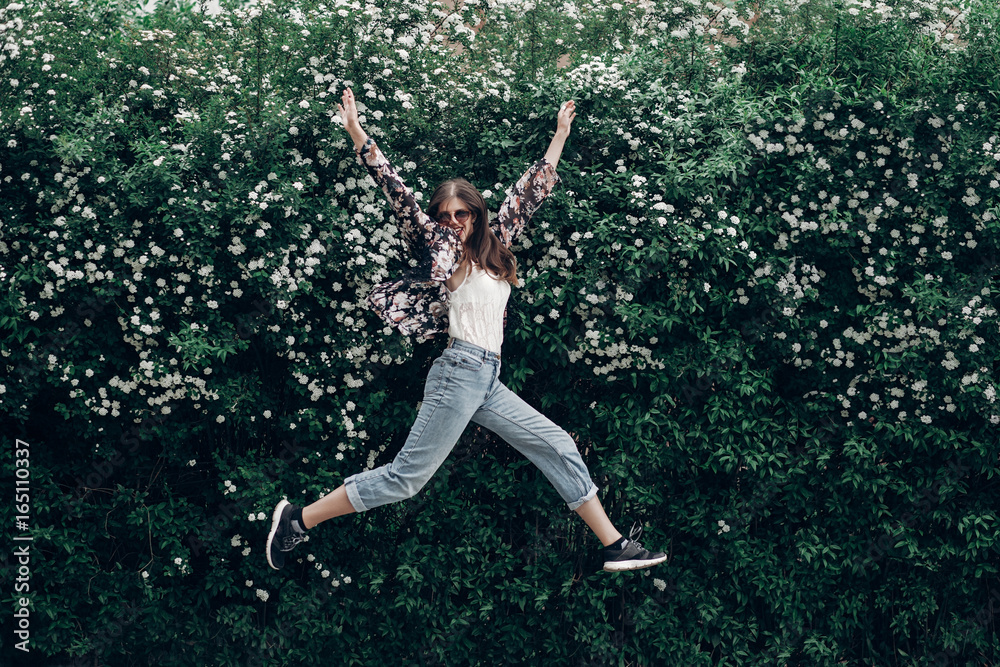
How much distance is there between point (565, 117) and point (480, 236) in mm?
675

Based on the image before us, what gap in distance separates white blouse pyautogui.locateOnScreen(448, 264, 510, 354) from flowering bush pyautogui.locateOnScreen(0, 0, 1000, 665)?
1.32 feet

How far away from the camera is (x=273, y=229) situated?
4.09 metres

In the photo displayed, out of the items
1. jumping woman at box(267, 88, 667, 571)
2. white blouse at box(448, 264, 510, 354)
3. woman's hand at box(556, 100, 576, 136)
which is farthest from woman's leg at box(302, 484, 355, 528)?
woman's hand at box(556, 100, 576, 136)

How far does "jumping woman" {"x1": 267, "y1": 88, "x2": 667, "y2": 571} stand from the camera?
12.2 ft

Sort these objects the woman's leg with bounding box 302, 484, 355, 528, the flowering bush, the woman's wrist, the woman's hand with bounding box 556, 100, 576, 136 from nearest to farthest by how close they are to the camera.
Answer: the woman's wrist, the woman's leg with bounding box 302, 484, 355, 528, the woman's hand with bounding box 556, 100, 576, 136, the flowering bush

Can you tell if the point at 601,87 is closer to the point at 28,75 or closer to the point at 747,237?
the point at 747,237

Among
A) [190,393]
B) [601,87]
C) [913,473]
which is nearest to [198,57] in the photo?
[190,393]

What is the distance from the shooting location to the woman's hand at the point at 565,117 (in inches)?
155

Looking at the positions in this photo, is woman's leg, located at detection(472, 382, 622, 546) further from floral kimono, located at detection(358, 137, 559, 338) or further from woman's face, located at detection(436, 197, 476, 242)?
woman's face, located at detection(436, 197, 476, 242)

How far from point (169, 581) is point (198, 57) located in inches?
100

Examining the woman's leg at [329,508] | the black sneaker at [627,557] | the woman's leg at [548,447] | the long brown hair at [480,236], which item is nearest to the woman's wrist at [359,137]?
the long brown hair at [480,236]

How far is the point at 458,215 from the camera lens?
3.79 metres

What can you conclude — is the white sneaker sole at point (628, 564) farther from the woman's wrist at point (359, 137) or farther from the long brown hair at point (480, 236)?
the woman's wrist at point (359, 137)

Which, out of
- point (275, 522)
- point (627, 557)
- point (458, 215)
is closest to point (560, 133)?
point (458, 215)
